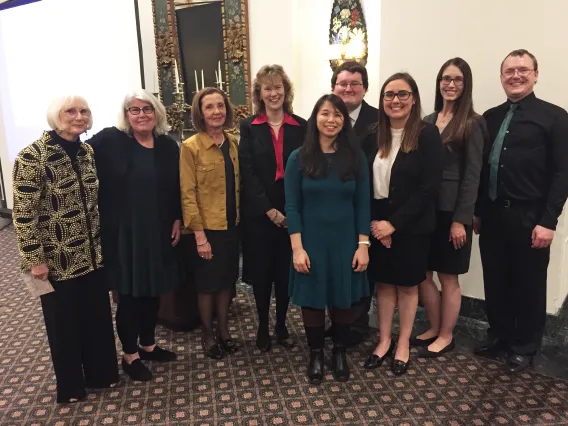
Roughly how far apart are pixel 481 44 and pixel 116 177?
2.13 m

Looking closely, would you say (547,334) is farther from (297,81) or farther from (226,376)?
(297,81)

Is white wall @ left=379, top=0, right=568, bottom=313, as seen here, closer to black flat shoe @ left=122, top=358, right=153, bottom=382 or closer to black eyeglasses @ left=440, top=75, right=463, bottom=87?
black eyeglasses @ left=440, top=75, right=463, bottom=87

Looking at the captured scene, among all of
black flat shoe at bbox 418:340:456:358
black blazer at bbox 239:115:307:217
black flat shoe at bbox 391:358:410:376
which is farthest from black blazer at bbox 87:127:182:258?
black flat shoe at bbox 418:340:456:358

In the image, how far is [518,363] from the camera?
245 cm

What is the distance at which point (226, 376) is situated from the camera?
2.46m

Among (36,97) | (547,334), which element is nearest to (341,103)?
(547,334)

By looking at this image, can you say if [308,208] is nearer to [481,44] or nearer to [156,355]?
[156,355]

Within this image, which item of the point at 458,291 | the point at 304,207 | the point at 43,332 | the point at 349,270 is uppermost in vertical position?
the point at 304,207

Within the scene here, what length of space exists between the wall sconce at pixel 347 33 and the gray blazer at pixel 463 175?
5.74 ft

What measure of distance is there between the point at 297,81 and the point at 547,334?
2.65m

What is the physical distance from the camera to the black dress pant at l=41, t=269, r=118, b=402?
2.11m

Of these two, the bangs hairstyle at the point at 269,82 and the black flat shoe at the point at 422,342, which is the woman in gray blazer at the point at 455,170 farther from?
the bangs hairstyle at the point at 269,82

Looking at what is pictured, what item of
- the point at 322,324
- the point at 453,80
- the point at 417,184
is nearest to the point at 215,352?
the point at 322,324

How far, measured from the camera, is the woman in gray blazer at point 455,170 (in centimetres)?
229
